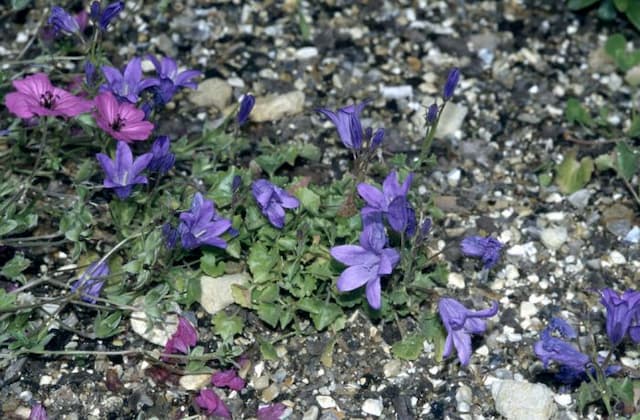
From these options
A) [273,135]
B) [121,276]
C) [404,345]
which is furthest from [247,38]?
[404,345]

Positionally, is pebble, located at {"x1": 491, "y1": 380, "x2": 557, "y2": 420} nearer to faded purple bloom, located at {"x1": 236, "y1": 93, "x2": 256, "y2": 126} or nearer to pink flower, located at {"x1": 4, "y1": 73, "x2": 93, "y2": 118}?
faded purple bloom, located at {"x1": 236, "y1": 93, "x2": 256, "y2": 126}

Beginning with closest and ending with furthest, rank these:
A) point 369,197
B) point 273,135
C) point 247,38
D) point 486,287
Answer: point 369,197 < point 486,287 < point 273,135 < point 247,38

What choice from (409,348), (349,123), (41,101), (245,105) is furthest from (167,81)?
(409,348)

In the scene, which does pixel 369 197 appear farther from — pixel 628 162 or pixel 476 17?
pixel 476 17

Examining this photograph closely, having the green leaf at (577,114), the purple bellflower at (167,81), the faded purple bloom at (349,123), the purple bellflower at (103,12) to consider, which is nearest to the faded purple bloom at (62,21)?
the purple bellflower at (103,12)

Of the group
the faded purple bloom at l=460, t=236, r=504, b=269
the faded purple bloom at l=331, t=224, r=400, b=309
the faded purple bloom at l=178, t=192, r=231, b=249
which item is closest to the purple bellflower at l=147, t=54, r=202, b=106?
the faded purple bloom at l=178, t=192, r=231, b=249

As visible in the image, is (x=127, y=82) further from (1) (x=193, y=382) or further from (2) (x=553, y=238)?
(2) (x=553, y=238)
